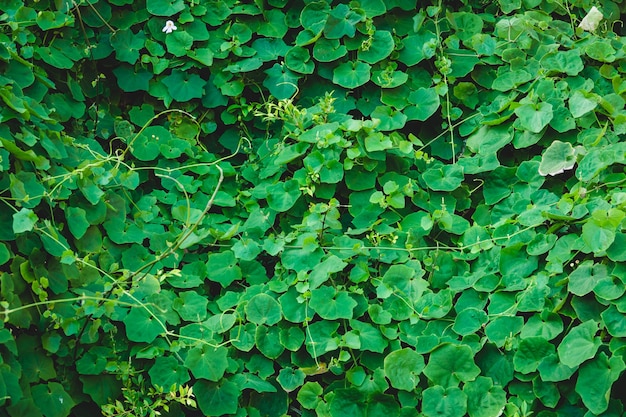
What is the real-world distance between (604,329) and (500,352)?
0.30 m

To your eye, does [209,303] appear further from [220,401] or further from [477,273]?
[477,273]

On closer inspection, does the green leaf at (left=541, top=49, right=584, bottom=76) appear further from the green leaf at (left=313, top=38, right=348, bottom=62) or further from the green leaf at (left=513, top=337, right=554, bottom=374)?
the green leaf at (left=513, top=337, right=554, bottom=374)

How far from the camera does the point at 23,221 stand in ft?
6.98

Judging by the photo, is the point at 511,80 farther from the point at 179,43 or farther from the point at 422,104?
the point at 179,43

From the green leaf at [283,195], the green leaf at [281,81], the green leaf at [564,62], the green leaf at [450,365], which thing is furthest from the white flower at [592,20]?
the green leaf at [450,365]

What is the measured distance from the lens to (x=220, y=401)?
236cm

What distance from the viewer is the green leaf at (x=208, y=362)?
2346 millimetres

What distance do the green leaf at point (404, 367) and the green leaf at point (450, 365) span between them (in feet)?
0.11

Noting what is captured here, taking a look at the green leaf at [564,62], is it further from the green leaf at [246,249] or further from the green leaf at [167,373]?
the green leaf at [167,373]

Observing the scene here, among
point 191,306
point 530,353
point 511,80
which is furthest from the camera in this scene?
point 511,80

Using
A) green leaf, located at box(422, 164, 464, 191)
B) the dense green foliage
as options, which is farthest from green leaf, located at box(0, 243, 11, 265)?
green leaf, located at box(422, 164, 464, 191)

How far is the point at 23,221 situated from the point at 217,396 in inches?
29.5

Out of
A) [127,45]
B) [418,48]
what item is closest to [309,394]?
[418,48]

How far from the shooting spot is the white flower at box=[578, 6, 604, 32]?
3.25 m
